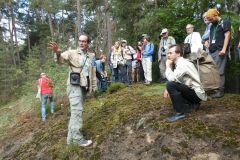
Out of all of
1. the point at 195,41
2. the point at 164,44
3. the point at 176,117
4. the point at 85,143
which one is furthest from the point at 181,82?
the point at 164,44

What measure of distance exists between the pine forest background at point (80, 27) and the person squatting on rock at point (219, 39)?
948 millimetres

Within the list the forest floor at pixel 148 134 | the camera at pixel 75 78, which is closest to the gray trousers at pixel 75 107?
the camera at pixel 75 78

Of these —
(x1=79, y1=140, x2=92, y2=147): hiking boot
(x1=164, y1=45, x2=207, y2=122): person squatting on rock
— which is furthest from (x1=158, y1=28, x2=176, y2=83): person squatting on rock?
(x1=79, y1=140, x2=92, y2=147): hiking boot

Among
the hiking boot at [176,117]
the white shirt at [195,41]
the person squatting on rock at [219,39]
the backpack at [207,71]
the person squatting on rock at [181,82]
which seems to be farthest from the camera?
the white shirt at [195,41]

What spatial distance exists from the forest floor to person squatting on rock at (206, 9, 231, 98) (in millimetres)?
768

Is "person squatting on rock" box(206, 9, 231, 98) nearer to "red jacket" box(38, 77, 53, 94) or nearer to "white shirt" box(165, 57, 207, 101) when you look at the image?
"white shirt" box(165, 57, 207, 101)

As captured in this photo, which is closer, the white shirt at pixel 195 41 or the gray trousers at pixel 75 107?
the gray trousers at pixel 75 107

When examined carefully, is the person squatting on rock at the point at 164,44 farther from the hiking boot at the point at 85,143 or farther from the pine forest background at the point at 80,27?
the hiking boot at the point at 85,143

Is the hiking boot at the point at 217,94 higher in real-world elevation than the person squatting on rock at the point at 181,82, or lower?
lower

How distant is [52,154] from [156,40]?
6945 mm

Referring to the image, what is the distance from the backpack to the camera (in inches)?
280

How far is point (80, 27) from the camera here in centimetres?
2677

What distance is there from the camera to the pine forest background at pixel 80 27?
10.5m

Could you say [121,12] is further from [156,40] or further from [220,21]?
[220,21]
